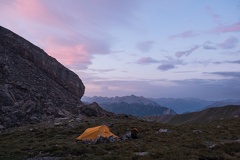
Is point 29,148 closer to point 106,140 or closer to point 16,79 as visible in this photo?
point 106,140

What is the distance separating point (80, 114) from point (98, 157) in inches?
1399

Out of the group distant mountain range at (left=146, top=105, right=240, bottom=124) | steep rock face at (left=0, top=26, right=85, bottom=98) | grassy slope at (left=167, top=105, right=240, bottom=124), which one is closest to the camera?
steep rock face at (left=0, top=26, right=85, bottom=98)

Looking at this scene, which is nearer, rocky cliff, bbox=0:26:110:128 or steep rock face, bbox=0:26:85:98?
rocky cliff, bbox=0:26:110:128

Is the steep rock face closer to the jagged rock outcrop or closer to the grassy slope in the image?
the jagged rock outcrop

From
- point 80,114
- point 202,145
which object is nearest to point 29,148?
point 202,145

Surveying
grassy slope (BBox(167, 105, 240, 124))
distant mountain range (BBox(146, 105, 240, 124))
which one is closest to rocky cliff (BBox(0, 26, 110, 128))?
distant mountain range (BBox(146, 105, 240, 124))

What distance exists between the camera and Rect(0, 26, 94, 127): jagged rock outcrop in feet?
145

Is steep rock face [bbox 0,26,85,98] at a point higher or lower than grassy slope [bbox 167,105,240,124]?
higher

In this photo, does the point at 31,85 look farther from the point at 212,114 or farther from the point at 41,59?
the point at 212,114

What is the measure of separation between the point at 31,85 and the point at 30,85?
1.16 ft

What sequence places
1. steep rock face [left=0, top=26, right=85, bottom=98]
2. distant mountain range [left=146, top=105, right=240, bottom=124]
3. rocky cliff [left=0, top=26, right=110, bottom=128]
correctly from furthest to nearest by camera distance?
distant mountain range [left=146, top=105, right=240, bottom=124] → steep rock face [left=0, top=26, right=85, bottom=98] → rocky cliff [left=0, top=26, right=110, bottom=128]

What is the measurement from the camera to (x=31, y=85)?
53969 mm

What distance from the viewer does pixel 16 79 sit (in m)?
52.6

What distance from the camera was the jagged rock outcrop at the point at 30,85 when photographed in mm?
44094
